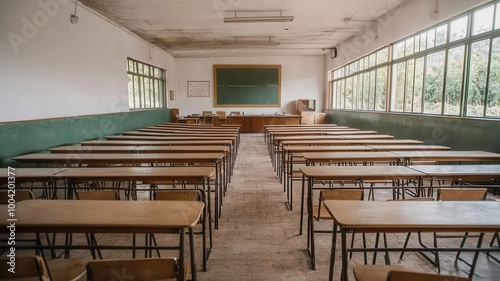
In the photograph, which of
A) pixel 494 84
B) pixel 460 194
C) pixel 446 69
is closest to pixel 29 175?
pixel 460 194

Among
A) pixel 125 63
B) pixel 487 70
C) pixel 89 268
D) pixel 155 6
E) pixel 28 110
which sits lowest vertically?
pixel 89 268

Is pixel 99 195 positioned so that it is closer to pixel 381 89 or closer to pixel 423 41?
pixel 423 41

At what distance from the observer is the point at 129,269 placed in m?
1.28

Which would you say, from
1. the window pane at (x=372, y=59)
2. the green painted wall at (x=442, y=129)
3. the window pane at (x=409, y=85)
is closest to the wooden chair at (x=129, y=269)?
the green painted wall at (x=442, y=129)

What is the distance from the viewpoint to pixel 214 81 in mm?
13688

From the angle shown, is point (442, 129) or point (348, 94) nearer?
point (442, 129)

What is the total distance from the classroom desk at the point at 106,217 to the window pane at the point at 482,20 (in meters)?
5.19

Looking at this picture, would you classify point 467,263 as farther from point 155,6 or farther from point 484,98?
point 155,6

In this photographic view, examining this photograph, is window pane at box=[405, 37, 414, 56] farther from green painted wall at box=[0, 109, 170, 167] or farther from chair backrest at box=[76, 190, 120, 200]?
green painted wall at box=[0, 109, 170, 167]

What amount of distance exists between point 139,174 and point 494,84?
5.01m

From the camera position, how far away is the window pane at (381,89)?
26.7ft

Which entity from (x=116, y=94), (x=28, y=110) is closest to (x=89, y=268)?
(x=28, y=110)

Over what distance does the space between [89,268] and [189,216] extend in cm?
52

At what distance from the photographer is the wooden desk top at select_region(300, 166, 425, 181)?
256 cm
